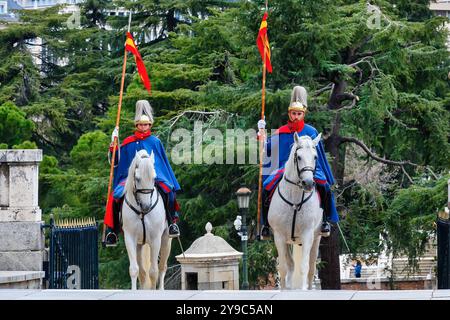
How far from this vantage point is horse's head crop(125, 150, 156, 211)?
73.9 ft

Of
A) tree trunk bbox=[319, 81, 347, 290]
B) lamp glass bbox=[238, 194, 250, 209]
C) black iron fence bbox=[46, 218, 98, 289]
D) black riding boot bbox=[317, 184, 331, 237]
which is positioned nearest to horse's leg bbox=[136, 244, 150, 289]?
black iron fence bbox=[46, 218, 98, 289]

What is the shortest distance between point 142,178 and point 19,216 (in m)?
3.90

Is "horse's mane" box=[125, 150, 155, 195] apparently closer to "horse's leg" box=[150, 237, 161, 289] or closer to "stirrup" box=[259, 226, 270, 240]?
"horse's leg" box=[150, 237, 161, 289]

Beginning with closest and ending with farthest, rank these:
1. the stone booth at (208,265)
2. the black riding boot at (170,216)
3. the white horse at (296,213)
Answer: the white horse at (296,213) → the black riding boot at (170,216) → the stone booth at (208,265)

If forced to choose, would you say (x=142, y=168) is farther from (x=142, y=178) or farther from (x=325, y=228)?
(x=325, y=228)

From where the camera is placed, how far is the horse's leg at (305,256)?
22.0m

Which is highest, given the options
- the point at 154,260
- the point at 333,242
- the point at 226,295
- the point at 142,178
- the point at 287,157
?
the point at 287,157

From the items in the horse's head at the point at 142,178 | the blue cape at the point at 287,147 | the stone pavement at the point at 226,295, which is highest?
the blue cape at the point at 287,147

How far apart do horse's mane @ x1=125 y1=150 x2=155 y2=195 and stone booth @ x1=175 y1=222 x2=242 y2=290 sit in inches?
269

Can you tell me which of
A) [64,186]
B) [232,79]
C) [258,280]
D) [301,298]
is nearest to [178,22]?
[64,186]

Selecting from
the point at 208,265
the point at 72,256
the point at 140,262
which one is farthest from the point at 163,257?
the point at 208,265

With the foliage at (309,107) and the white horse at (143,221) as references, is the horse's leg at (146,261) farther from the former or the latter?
the foliage at (309,107)

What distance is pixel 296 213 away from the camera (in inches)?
867

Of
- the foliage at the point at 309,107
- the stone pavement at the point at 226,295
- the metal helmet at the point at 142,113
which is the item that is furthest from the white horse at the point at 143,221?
the foliage at the point at 309,107
